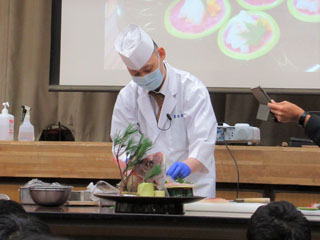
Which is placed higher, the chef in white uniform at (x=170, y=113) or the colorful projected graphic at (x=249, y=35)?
the colorful projected graphic at (x=249, y=35)

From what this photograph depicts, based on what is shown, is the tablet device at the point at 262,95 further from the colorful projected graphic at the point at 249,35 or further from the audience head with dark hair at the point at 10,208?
the colorful projected graphic at the point at 249,35

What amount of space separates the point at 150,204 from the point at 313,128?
515 millimetres

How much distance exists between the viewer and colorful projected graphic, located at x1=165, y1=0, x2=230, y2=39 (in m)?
3.93

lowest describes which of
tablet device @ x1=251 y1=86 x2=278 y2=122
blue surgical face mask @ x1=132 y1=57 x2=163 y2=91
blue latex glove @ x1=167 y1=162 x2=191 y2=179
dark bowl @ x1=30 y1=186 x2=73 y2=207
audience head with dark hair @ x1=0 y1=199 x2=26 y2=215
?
dark bowl @ x1=30 y1=186 x2=73 y2=207

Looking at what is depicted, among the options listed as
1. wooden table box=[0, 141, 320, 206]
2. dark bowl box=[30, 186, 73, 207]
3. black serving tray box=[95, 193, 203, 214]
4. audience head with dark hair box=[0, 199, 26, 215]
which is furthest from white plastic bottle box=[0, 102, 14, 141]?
audience head with dark hair box=[0, 199, 26, 215]

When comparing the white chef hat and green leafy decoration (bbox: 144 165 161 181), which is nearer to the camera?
green leafy decoration (bbox: 144 165 161 181)

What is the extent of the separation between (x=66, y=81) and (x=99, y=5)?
51 cm

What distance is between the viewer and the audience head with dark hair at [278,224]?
1.27 meters

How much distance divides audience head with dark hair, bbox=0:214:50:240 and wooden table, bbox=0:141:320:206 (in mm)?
2371

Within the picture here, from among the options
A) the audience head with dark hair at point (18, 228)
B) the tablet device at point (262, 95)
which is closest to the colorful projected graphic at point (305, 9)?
the tablet device at point (262, 95)

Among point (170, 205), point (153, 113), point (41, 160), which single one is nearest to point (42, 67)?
point (41, 160)

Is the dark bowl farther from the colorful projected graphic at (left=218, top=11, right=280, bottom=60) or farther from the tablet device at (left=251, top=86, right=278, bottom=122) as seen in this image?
the colorful projected graphic at (left=218, top=11, right=280, bottom=60)

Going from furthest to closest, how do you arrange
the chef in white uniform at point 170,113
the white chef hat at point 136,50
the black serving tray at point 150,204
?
1. the chef in white uniform at point 170,113
2. the white chef hat at point 136,50
3. the black serving tray at point 150,204

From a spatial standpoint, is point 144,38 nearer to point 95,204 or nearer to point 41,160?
point 95,204
